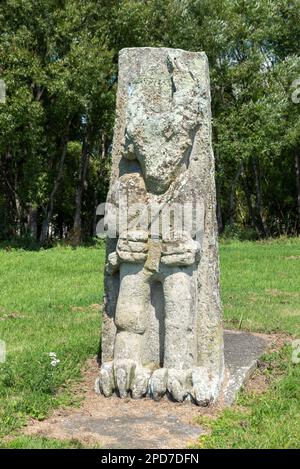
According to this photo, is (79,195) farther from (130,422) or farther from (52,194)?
(130,422)

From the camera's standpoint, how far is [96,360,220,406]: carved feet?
520cm

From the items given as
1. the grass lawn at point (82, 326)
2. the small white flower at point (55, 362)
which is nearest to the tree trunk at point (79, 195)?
the grass lawn at point (82, 326)

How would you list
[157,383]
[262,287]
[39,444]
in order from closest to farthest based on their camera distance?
[39,444]
[157,383]
[262,287]

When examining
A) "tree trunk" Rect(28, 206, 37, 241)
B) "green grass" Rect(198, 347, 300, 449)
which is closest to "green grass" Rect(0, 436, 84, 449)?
"green grass" Rect(198, 347, 300, 449)

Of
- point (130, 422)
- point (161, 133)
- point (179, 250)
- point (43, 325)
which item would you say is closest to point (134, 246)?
point (179, 250)

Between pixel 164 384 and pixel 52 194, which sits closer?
pixel 164 384

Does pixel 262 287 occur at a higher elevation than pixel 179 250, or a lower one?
lower

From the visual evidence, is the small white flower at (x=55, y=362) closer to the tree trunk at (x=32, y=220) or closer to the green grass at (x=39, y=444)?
the green grass at (x=39, y=444)

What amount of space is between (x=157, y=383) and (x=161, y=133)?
201 centimetres

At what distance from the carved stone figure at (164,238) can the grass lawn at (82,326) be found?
493mm

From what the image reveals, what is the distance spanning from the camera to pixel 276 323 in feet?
27.7

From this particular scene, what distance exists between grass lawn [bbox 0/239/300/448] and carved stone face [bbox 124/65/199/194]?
1.93 meters

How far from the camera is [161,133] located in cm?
534

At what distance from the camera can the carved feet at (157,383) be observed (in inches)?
205
